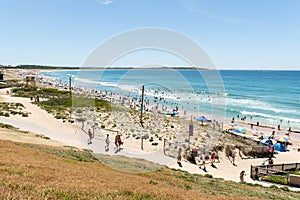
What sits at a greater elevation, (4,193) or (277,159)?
(4,193)

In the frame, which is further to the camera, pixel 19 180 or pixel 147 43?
pixel 147 43

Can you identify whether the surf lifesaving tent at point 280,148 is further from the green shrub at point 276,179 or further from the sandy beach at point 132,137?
the green shrub at point 276,179

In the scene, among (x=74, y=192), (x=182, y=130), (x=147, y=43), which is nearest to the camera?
(x=74, y=192)

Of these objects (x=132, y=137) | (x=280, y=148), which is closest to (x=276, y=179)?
(x=280, y=148)

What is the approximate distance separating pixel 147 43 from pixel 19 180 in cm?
762

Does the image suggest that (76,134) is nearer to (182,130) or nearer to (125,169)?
(182,130)

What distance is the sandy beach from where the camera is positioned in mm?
18797

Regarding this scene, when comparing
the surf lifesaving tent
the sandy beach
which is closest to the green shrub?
the sandy beach

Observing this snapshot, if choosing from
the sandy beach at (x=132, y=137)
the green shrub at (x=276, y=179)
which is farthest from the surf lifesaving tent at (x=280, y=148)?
the green shrub at (x=276, y=179)

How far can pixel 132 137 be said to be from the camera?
24.9 metres

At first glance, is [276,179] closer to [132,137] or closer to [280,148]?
[280,148]

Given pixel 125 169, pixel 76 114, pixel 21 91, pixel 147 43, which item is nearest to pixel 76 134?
pixel 76 114

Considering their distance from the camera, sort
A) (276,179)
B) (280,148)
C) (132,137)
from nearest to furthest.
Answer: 1. (276,179)
2. (132,137)
3. (280,148)

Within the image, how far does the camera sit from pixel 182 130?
3030cm
